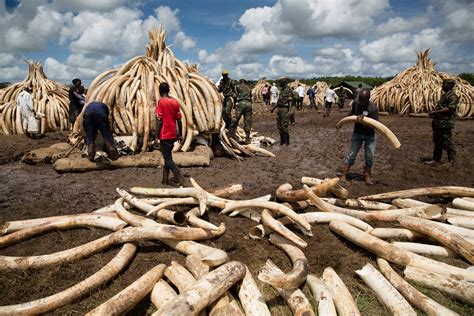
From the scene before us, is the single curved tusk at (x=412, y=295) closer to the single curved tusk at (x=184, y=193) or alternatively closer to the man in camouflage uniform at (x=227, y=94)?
the single curved tusk at (x=184, y=193)

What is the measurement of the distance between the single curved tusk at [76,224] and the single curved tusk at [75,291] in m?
0.65

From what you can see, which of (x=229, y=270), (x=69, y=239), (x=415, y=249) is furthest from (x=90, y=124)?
(x=415, y=249)

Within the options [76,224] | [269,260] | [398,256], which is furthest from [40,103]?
[398,256]

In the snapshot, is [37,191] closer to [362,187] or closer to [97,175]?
[97,175]

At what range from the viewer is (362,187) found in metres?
6.36

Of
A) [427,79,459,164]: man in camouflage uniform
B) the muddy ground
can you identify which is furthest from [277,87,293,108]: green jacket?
[427,79,459,164]: man in camouflage uniform

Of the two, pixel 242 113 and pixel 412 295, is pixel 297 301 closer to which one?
pixel 412 295

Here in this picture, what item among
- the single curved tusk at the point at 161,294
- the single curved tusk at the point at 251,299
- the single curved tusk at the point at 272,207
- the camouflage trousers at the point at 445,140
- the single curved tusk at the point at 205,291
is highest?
the camouflage trousers at the point at 445,140

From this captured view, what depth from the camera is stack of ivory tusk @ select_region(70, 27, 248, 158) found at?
25.4ft

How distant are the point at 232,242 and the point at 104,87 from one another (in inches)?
226

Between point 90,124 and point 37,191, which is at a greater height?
point 90,124

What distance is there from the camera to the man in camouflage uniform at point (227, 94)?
10172 millimetres

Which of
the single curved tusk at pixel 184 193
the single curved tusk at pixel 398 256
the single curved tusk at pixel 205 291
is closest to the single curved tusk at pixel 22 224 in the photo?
the single curved tusk at pixel 184 193

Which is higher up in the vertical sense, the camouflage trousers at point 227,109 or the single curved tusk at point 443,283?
the camouflage trousers at point 227,109
